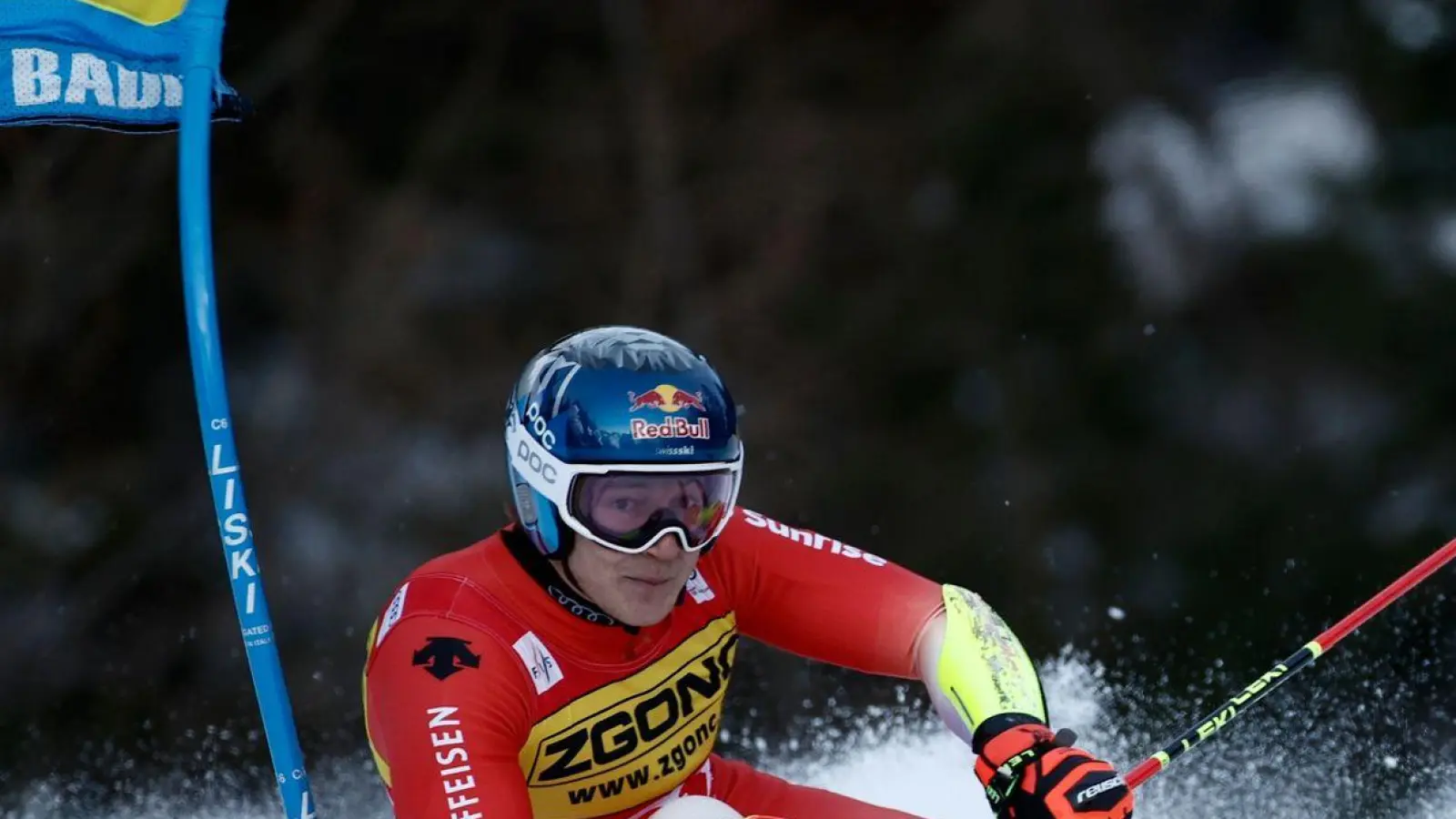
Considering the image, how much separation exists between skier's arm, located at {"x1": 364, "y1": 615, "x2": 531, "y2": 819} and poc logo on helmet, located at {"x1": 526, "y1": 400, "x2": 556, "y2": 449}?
26 cm

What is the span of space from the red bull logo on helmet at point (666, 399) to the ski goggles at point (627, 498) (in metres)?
0.07

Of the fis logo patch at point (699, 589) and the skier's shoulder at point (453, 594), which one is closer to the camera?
the skier's shoulder at point (453, 594)

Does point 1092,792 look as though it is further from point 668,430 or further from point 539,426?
point 539,426

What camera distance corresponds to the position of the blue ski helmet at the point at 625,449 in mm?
2027

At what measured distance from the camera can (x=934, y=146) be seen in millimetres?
4492

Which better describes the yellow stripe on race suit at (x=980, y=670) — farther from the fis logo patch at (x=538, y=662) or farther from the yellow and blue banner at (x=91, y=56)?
the yellow and blue banner at (x=91, y=56)

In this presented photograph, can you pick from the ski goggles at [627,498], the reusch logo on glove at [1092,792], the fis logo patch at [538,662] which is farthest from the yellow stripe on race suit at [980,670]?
the fis logo patch at [538,662]

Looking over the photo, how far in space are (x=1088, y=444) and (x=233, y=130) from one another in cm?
252

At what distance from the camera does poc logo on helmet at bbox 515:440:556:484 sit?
6.75 ft

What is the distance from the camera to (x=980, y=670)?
2252 millimetres

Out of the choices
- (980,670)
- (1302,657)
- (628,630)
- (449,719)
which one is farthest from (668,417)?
(1302,657)

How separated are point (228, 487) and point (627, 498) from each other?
32.9 inches

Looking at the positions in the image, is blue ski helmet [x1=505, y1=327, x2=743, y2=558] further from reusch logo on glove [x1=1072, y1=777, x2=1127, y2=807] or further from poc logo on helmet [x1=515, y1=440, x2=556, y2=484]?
reusch logo on glove [x1=1072, y1=777, x2=1127, y2=807]

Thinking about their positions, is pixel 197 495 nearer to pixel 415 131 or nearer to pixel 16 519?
pixel 16 519
